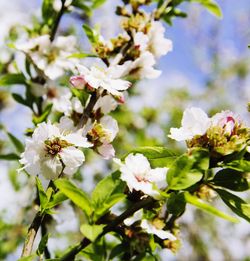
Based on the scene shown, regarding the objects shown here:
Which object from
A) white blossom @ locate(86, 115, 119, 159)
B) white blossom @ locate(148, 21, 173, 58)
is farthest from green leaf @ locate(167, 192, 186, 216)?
white blossom @ locate(148, 21, 173, 58)

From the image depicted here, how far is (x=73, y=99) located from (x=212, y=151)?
0.49 metres

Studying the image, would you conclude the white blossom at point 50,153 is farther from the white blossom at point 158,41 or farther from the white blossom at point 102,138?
the white blossom at point 158,41

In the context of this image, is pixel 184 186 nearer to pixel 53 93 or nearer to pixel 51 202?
pixel 51 202

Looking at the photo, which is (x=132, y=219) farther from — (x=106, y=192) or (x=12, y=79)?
(x=12, y=79)

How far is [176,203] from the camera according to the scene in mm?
797

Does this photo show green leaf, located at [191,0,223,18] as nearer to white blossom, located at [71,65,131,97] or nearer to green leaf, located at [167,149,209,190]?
white blossom, located at [71,65,131,97]

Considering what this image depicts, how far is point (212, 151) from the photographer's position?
782mm

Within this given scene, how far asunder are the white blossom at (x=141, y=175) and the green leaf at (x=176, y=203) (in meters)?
0.03

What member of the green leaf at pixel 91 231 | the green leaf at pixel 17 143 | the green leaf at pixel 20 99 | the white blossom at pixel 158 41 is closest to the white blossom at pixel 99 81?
the white blossom at pixel 158 41

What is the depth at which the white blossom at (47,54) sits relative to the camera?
1.35 meters

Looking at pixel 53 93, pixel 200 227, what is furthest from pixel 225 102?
pixel 53 93

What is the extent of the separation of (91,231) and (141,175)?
0.17 m

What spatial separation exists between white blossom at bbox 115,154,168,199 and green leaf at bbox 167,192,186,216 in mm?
29

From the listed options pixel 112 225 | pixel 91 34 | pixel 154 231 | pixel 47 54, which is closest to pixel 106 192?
pixel 112 225
